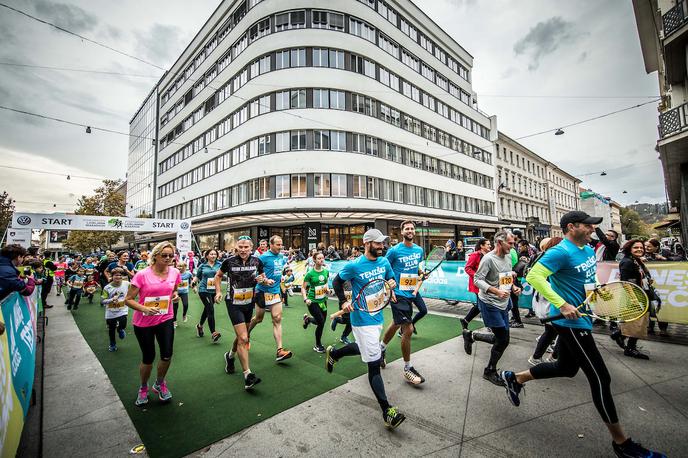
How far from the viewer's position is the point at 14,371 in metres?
3.16

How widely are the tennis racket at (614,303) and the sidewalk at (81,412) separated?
196 inches

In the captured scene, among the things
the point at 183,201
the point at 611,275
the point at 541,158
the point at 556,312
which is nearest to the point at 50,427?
the point at 556,312

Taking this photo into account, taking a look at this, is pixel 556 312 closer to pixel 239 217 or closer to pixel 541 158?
pixel 239 217

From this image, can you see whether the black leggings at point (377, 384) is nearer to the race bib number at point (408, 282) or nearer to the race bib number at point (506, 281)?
the race bib number at point (408, 282)

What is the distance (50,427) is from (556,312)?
5910mm

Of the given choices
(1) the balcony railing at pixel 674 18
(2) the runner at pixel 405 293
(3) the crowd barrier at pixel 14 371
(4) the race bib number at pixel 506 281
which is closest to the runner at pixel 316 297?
(2) the runner at pixel 405 293

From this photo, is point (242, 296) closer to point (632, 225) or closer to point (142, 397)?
point (142, 397)

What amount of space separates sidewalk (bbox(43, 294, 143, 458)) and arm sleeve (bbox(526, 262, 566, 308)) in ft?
14.8

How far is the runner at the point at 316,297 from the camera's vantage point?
6184 millimetres

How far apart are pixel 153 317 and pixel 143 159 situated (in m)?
63.7

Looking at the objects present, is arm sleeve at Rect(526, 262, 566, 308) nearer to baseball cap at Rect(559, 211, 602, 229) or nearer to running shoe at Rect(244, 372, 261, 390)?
baseball cap at Rect(559, 211, 602, 229)

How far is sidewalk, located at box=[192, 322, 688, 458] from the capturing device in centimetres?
301

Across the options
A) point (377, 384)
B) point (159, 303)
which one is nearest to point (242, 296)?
point (159, 303)

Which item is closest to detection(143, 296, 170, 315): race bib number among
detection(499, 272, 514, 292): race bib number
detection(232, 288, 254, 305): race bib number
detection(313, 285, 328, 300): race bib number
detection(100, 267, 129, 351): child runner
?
detection(232, 288, 254, 305): race bib number
